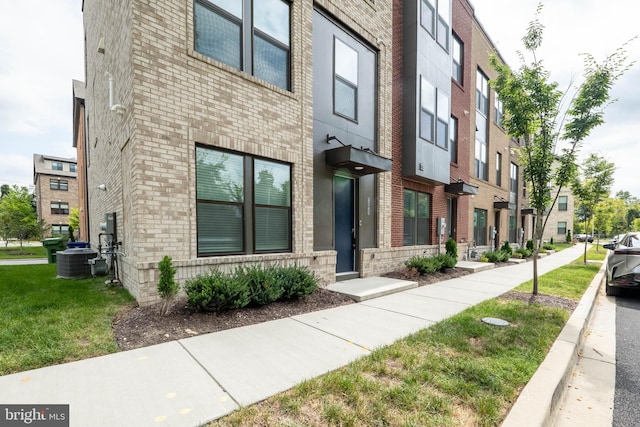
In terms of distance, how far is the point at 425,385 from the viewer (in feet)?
9.00

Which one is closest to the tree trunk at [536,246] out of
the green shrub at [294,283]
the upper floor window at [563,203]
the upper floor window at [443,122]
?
the upper floor window at [443,122]

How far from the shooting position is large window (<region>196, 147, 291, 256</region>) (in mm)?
5410

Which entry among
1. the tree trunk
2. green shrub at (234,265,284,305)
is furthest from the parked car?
green shrub at (234,265,284,305)

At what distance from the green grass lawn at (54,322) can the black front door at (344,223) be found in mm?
4911

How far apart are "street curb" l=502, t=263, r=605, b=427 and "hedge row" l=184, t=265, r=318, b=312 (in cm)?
367

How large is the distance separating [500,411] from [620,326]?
4866mm

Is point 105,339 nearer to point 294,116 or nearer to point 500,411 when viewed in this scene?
point 500,411

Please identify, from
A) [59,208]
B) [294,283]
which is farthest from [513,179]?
[59,208]

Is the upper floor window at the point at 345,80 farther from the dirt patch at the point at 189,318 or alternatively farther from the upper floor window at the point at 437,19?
the dirt patch at the point at 189,318

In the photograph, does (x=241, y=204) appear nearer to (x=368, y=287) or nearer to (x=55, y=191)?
(x=368, y=287)

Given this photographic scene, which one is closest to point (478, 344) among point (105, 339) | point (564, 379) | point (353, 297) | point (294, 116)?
point (564, 379)

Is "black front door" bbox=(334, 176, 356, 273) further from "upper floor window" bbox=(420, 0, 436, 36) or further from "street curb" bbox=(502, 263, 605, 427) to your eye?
"upper floor window" bbox=(420, 0, 436, 36)

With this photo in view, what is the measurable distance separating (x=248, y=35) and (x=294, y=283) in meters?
5.14

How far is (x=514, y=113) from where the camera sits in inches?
248
